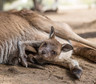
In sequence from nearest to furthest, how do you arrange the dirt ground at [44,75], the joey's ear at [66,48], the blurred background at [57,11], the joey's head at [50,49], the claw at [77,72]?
1. the dirt ground at [44,75]
2. the claw at [77,72]
3. the joey's head at [50,49]
4. the joey's ear at [66,48]
5. the blurred background at [57,11]

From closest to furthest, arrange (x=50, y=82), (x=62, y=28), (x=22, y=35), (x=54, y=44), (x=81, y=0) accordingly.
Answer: (x=50, y=82)
(x=54, y=44)
(x=22, y=35)
(x=62, y=28)
(x=81, y=0)

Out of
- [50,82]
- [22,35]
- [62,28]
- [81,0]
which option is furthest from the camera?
[81,0]

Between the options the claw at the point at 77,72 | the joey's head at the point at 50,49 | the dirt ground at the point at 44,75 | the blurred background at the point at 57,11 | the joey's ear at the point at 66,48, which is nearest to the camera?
the dirt ground at the point at 44,75

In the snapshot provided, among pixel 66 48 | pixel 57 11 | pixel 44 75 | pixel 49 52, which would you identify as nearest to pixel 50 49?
pixel 49 52

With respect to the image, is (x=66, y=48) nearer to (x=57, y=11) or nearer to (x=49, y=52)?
(x=49, y=52)

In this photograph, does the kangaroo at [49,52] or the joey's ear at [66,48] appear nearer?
the kangaroo at [49,52]

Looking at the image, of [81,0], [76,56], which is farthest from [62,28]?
[81,0]

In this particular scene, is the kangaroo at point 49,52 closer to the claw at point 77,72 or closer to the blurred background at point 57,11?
the claw at point 77,72

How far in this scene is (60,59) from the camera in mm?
4453

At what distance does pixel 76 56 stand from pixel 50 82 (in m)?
1.78

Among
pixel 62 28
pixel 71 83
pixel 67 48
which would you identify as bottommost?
pixel 71 83

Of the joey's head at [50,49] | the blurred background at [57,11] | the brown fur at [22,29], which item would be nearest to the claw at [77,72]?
the joey's head at [50,49]

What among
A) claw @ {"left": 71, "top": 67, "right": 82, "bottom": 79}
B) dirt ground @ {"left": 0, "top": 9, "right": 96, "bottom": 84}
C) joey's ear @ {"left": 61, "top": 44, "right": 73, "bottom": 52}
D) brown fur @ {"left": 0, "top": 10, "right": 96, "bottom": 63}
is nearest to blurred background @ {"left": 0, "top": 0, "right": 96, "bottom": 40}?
brown fur @ {"left": 0, "top": 10, "right": 96, "bottom": 63}

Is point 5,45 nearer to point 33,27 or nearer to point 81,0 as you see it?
point 33,27
